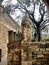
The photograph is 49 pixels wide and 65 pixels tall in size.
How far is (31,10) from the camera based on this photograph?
2269cm

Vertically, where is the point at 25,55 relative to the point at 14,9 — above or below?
below

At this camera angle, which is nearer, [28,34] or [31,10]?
[28,34]

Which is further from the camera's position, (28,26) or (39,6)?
(39,6)

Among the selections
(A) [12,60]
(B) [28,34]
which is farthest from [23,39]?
(A) [12,60]

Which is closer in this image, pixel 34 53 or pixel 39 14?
pixel 34 53

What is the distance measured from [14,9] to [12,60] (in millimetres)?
10830

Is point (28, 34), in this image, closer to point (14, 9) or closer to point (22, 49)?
point (22, 49)

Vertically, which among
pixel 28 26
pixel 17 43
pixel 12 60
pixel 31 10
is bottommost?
pixel 12 60

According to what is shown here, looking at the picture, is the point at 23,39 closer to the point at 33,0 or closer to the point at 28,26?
the point at 28,26

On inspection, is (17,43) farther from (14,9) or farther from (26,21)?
(14,9)

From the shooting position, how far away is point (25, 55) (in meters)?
12.1

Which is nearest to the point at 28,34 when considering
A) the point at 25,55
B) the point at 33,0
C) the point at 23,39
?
the point at 23,39

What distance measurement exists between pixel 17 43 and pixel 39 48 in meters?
1.18

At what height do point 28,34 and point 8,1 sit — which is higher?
point 8,1
